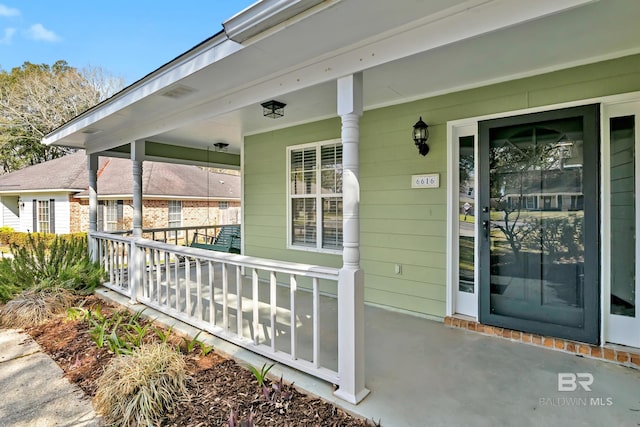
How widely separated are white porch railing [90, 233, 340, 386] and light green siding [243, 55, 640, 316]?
86 centimetres

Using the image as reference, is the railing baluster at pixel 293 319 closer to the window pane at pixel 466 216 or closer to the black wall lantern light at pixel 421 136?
the window pane at pixel 466 216

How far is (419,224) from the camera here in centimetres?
367

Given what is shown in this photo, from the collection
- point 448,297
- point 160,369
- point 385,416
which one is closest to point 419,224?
point 448,297

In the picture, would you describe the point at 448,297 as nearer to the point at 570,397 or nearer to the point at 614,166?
the point at 570,397

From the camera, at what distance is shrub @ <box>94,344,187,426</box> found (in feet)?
6.81

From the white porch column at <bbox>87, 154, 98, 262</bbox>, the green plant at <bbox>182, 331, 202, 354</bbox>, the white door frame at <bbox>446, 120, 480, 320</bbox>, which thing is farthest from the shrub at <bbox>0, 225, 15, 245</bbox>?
the white door frame at <bbox>446, 120, 480, 320</bbox>

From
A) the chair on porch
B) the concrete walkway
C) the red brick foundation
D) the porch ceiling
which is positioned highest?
the porch ceiling

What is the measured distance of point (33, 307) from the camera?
3.98 metres

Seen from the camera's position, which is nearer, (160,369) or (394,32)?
(394,32)

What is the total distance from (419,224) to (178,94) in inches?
118

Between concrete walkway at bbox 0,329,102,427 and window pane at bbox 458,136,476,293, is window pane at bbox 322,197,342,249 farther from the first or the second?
concrete walkway at bbox 0,329,102,427

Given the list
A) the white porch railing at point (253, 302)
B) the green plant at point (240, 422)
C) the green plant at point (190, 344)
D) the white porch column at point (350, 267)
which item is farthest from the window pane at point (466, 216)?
the green plant at point (190, 344)

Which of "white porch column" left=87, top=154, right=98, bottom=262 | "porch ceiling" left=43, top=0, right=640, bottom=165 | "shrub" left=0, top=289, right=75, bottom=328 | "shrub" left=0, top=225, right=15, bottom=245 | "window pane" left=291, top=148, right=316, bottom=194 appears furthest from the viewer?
"shrub" left=0, top=225, right=15, bottom=245

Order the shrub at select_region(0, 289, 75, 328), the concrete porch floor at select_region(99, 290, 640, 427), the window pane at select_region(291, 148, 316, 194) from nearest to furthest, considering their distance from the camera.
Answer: the concrete porch floor at select_region(99, 290, 640, 427) → the shrub at select_region(0, 289, 75, 328) → the window pane at select_region(291, 148, 316, 194)
